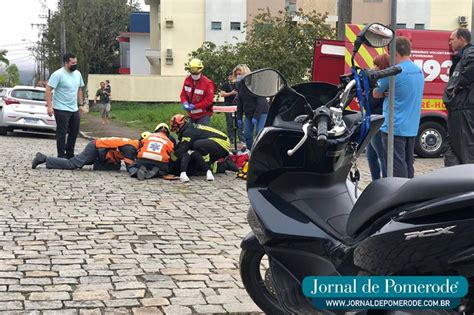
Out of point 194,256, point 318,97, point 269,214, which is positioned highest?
point 318,97

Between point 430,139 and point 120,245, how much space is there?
29.8 feet

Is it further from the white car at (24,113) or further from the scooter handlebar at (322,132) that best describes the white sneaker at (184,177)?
the white car at (24,113)

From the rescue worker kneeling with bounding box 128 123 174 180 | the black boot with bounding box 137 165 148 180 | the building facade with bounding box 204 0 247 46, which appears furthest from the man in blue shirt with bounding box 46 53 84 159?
the building facade with bounding box 204 0 247 46

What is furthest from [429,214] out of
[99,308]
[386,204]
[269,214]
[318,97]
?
[99,308]

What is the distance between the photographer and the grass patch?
2206 cm

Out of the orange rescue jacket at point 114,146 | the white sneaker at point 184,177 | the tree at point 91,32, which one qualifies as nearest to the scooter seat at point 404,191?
the white sneaker at point 184,177

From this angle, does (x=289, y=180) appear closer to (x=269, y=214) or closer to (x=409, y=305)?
(x=269, y=214)

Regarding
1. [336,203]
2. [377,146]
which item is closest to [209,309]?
[336,203]

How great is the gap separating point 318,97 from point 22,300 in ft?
7.74

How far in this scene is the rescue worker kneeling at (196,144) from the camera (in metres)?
9.43

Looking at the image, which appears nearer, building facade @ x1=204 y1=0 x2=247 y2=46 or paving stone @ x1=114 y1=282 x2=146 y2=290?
paving stone @ x1=114 y1=282 x2=146 y2=290

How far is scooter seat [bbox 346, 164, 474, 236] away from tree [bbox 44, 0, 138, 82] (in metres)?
43.4

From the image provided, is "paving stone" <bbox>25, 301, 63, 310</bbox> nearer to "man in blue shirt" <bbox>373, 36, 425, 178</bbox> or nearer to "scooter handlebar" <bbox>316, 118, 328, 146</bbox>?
"scooter handlebar" <bbox>316, 118, 328, 146</bbox>

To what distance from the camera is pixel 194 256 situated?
543cm
